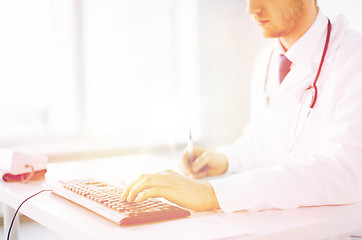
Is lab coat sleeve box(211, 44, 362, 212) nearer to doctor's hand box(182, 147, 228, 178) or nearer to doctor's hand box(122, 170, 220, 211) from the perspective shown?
doctor's hand box(122, 170, 220, 211)

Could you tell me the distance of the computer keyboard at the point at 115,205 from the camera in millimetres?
835

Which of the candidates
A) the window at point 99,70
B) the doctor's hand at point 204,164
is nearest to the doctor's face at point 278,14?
the doctor's hand at point 204,164

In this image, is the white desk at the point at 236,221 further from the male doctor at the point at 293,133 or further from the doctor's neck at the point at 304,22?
the doctor's neck at the point at 304,22

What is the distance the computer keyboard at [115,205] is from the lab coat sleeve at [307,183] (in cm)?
14

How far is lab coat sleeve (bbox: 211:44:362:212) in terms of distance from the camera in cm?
95

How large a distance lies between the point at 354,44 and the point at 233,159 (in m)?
0.61

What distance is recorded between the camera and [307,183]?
97 centimetres

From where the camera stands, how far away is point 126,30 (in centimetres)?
331

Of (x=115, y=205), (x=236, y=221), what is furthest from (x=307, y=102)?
(x=115, y=205)

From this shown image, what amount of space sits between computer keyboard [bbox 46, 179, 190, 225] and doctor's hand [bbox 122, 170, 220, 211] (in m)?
0.02

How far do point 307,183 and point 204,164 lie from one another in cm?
55

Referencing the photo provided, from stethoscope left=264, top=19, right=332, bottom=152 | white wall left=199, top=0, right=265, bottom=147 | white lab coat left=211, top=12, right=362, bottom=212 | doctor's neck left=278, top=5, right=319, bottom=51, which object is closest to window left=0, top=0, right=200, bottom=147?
white wall left=199, top=0, right=265, bottom=147

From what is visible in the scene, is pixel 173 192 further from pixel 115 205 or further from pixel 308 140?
pixel 308 140

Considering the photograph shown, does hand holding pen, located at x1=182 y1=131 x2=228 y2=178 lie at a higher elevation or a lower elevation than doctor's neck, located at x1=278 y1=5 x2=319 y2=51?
lower
